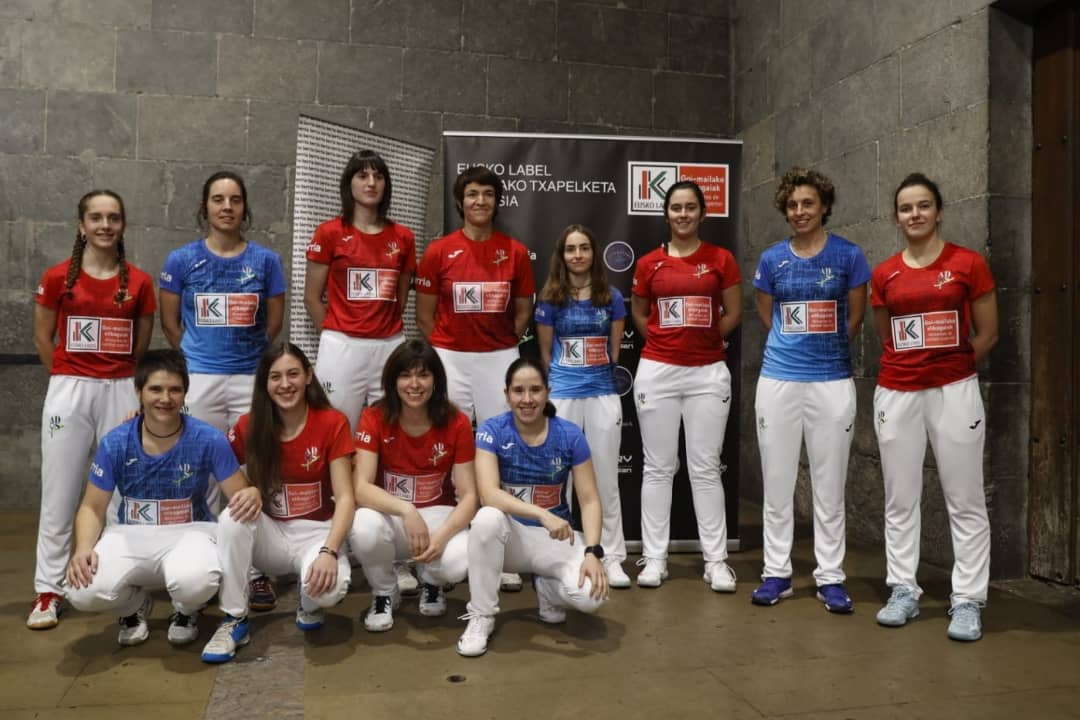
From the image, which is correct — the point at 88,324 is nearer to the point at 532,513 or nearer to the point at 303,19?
the point at 532,513

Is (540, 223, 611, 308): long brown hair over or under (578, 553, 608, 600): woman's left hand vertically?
over

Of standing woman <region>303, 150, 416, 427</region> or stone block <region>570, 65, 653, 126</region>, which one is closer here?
standing woman <region>303, 150, 416, 427</region>

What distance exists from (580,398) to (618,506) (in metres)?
0.45

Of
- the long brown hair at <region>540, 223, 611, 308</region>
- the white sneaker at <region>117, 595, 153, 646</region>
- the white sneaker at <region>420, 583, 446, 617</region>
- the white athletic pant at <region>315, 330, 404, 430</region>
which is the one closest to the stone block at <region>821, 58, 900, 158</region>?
the long brown hair at <region>540, 223, 611, 308</region>

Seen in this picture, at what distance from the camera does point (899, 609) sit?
2.96 meters

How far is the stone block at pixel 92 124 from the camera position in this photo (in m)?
4.89

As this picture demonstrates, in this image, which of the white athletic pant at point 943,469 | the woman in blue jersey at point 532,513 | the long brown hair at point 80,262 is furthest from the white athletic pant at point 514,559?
the long brown hair at point 80,262

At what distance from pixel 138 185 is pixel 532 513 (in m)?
3.41

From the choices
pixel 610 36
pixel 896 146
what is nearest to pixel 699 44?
pixel 610 36

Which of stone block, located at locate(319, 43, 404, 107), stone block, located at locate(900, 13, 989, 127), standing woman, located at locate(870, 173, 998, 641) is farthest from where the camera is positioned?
stone block, located at locate(319, 43, 404, 107)

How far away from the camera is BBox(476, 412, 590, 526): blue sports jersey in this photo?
9.68 feet

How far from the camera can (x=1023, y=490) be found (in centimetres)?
356

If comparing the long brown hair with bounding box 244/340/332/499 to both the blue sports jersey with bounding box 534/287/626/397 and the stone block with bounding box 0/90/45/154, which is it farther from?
the stone block with bounding box 0/90/45/154

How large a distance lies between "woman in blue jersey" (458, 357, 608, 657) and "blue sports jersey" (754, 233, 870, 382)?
825 mm
